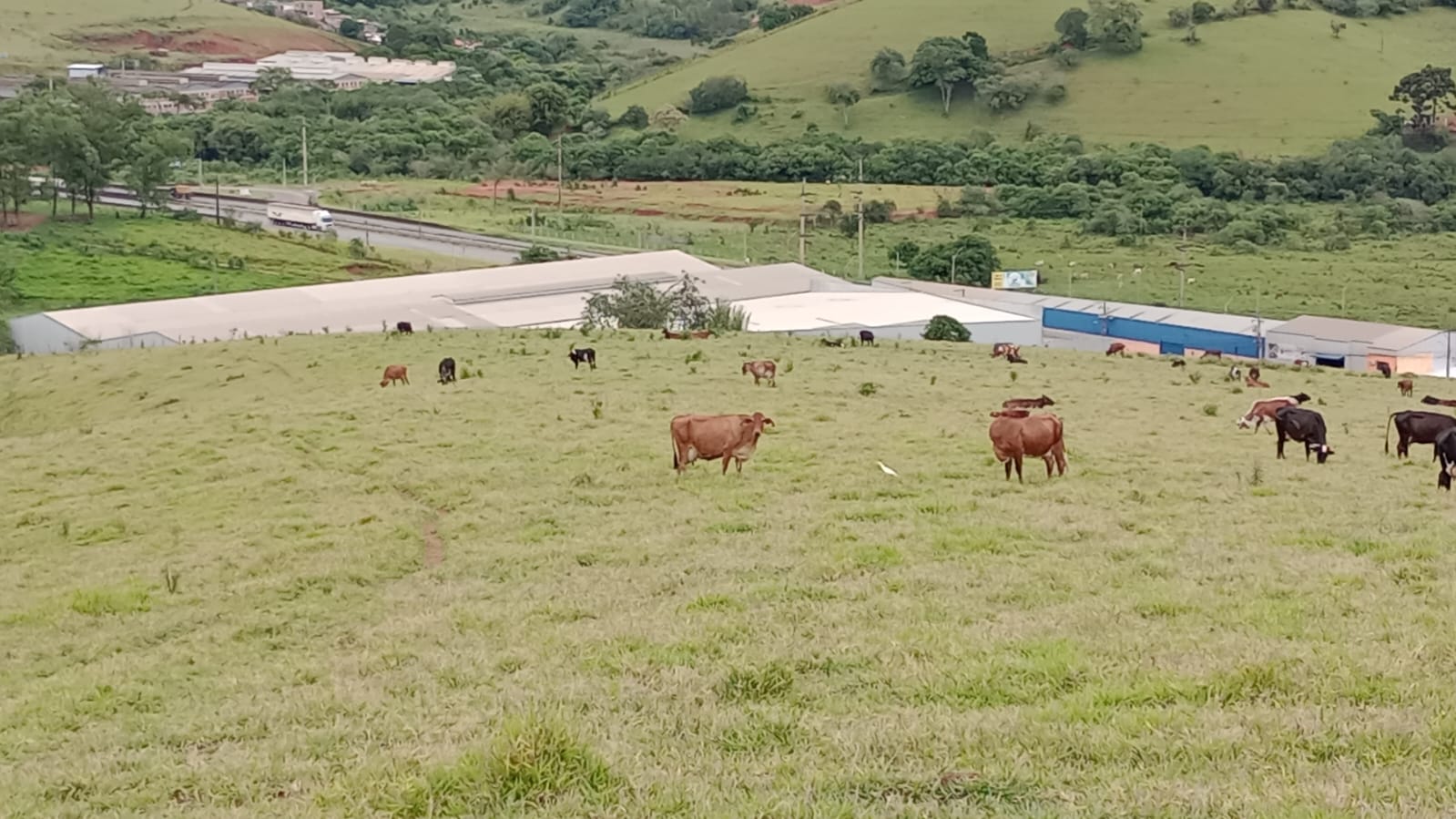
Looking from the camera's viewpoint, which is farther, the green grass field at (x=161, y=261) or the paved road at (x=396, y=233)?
the paved road at (x=396, y=233)

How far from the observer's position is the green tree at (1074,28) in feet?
424

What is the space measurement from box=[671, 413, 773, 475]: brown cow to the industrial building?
37794mm

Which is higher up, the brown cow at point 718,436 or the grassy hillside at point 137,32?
the grassy hillside at point 137,32

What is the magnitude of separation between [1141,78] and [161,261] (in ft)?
289

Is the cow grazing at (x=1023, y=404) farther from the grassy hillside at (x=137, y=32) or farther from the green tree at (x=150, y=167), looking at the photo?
the grassy hillside at (x=137, y=32)

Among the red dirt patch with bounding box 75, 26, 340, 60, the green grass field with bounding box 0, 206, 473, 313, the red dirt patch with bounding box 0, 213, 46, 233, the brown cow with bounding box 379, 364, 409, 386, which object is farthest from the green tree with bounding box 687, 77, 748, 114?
the brown cow with bounding box 379, 364, 409, 386

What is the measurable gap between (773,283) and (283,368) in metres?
31.0

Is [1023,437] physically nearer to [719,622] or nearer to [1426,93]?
[719,622]

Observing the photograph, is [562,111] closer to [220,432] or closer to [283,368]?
[283,368]

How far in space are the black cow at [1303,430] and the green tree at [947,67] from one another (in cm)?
11006

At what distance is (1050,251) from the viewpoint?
8238cm

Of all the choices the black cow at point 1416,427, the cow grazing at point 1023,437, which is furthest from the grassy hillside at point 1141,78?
the cow grazing at point 1023,437

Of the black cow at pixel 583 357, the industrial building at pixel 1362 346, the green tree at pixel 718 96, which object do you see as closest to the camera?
the black cow at pixel 583 357

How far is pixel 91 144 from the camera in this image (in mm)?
73812
